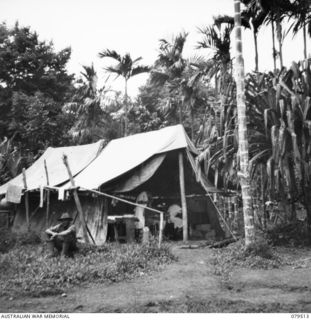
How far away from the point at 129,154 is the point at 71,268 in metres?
5.88

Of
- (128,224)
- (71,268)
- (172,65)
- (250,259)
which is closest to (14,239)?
(128,224)

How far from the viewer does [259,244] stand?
751 centimetres

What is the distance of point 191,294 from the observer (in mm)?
5223

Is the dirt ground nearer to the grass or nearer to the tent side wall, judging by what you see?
the grass

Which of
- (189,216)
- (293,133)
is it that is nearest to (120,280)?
(293,133)

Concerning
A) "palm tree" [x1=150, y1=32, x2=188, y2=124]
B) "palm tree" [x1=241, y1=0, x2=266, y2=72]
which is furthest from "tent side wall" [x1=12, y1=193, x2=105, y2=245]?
"palm tree" [x1=150, y1=32, x2=188, y2=124]

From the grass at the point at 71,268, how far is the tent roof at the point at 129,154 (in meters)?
2.84

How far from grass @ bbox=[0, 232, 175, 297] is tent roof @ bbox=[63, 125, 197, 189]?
2.84 metres

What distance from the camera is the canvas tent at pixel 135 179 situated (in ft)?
35.6

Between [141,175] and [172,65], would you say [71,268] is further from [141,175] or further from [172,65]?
[172,65]

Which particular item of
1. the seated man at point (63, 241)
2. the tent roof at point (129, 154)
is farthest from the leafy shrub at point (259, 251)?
the tent roof at point (129, 154)

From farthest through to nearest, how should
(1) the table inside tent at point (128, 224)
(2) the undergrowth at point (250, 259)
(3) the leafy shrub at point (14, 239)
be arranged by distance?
(1) the table inside tent at point (128, 224)
(3) the leafy shrub at point (14, 239)
(2) the undergrowth at point (250, 259)

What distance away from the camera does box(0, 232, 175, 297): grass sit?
225 inches

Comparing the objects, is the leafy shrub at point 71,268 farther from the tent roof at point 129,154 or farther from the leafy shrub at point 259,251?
the tent roof at point 129,154
